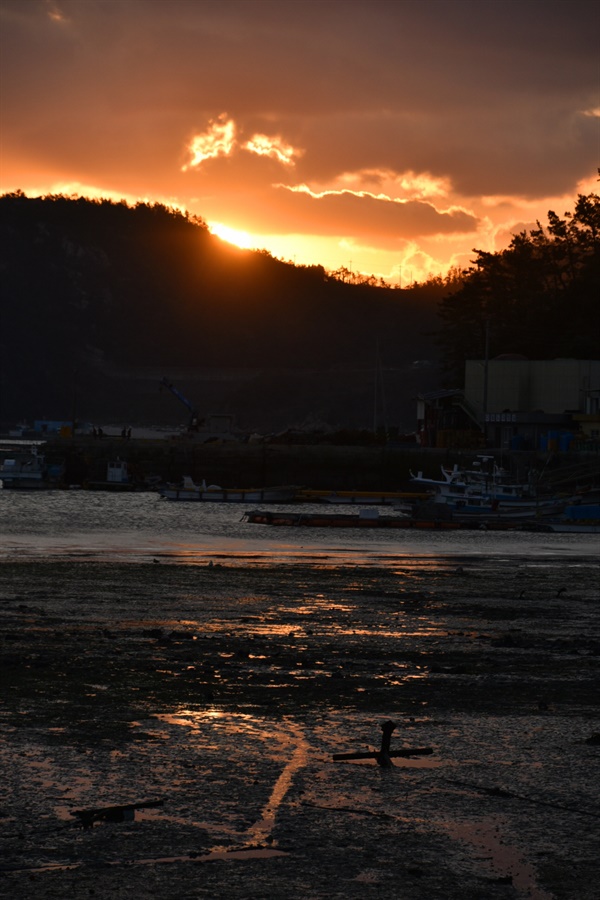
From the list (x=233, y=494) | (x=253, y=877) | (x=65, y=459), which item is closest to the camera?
(x=253, y=877)

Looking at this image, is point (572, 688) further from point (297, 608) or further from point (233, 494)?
point (233, 494)

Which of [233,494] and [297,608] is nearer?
[297,608]

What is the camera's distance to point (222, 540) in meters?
52.8

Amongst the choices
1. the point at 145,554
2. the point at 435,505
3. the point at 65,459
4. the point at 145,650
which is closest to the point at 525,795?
the point at 145,650

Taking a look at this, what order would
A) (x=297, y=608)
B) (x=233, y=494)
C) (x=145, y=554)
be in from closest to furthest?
(x=297, y=608), (x=145, y=554), (x=233, y=494)

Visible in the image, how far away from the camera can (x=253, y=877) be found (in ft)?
30.3

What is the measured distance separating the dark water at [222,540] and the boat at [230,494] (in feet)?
24.5

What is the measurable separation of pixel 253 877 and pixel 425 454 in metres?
88.4

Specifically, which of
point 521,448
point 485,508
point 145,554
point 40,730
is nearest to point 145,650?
point 40,730

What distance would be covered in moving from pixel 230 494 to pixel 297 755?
74469 millimetres

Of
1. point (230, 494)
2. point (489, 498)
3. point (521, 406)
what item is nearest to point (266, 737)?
point (489, 498)

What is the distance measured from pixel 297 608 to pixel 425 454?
71682 mm

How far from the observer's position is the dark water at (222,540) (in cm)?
4291

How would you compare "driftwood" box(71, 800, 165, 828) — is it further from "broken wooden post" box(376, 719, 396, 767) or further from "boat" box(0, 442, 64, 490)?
"boat" box(0, 442, 64, 490)
